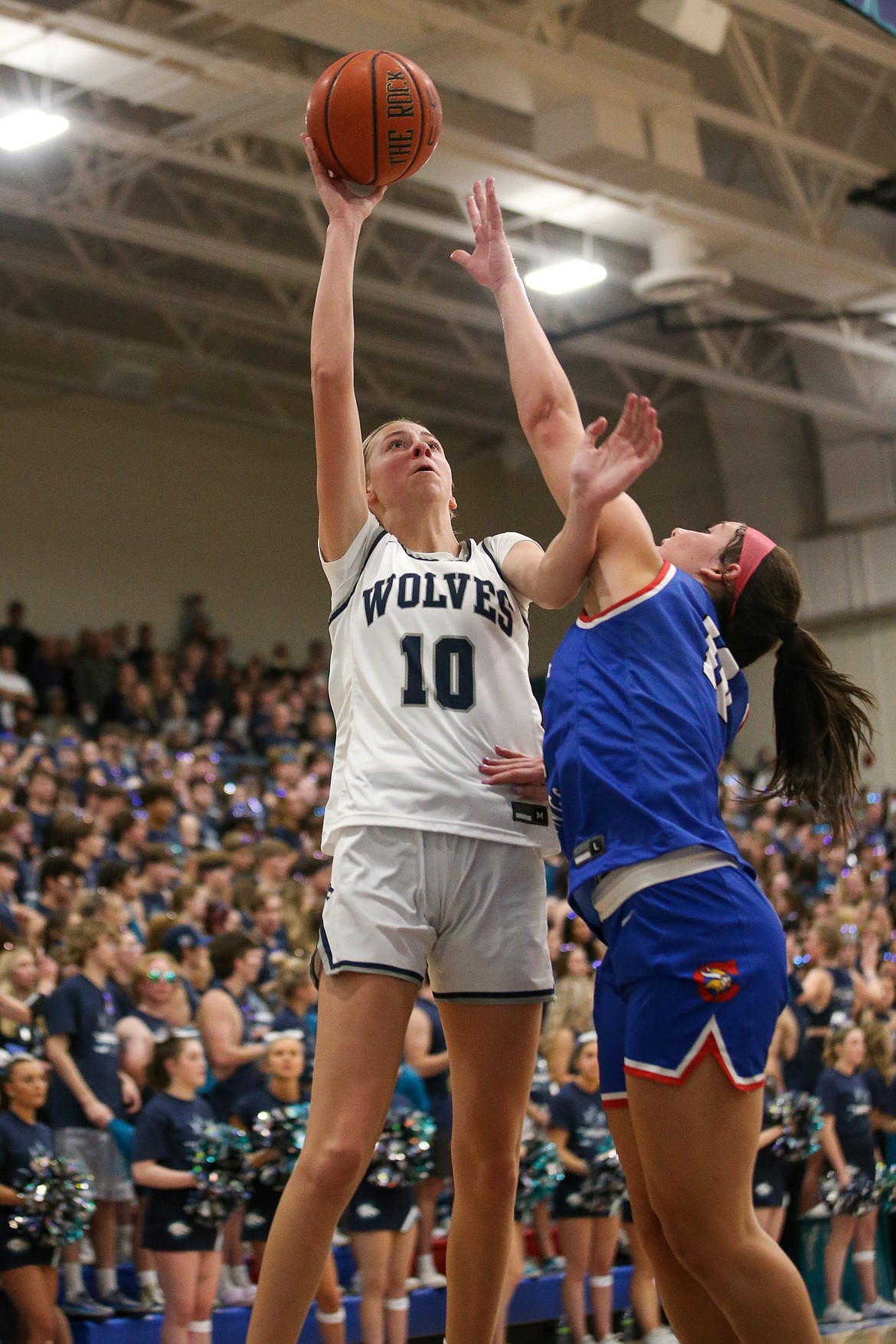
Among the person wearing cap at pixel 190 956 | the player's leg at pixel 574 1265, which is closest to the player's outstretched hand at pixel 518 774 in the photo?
the person wearing cap at pixel 190 956

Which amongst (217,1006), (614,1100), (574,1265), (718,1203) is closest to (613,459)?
(614,1100)

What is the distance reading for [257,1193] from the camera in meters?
6.70

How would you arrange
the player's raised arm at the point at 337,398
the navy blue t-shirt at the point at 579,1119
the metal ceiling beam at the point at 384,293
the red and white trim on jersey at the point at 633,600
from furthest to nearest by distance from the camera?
1. the metal ceiling beam at the point at 384,293
2. the navy blue t-shirt at the point at 579,1119
3. the player's raised arm at the point at 337,398
4. the red and white trim on jersey at the point at 633,600

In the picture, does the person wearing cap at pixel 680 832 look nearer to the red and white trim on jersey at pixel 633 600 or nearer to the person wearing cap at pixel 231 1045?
the red and white trim on jersey at pixel 633 600

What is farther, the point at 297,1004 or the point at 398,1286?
the point at 297,1004

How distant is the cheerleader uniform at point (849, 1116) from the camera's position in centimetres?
866

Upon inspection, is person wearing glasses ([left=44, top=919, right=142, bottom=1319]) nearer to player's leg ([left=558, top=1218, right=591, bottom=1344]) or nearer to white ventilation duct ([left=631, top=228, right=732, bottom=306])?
player's leg ([left=558, top=1218, right=591, bottom=1344])

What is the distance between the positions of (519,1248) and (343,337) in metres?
5.04

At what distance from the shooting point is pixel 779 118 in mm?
13211

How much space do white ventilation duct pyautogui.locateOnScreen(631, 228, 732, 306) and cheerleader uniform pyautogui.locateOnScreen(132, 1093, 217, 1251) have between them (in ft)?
30.8

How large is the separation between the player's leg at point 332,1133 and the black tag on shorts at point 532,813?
0.40 meters

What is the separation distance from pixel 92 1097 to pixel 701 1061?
4339mm

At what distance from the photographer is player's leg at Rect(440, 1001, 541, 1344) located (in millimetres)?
3207

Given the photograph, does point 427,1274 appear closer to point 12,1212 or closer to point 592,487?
point 12,1212
